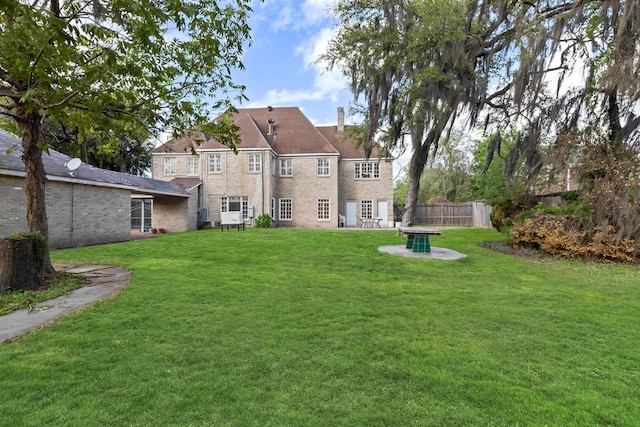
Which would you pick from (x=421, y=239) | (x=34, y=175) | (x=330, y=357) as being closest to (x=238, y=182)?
(x=421, y=239)

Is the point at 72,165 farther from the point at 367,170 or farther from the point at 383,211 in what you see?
the point at 383,211

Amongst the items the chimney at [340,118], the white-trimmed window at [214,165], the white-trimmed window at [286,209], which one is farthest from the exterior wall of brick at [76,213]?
the chimney at [340,118]

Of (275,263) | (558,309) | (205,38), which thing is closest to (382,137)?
(275,263)

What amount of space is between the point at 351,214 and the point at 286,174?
19.5 feet

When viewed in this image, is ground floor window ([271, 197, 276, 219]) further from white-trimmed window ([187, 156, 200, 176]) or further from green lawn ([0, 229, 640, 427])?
green lawn ([0, 229, 640, 427])

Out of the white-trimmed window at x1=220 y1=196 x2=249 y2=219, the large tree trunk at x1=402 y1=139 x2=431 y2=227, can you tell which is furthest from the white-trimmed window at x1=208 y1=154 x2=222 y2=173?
the large tree trunk at x1=402 y1=139 x2=431 y2=227

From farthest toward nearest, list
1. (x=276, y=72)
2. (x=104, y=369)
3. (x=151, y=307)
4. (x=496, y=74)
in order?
(x=496, y=74), (x=276, y=72), (x=151, y=307), (x=104, y=369)

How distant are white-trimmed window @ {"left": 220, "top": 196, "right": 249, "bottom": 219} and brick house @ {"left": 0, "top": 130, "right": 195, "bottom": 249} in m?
6.55

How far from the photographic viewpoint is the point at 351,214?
25.5m

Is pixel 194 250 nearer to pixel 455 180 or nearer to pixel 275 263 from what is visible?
pixel 275 263

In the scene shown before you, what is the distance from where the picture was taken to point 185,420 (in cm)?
224

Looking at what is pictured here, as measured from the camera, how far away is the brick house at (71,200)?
994 cm

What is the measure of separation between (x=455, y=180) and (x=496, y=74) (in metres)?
21.8

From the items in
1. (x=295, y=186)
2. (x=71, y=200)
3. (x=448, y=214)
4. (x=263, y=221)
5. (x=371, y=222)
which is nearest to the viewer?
(x=71, y=200)
